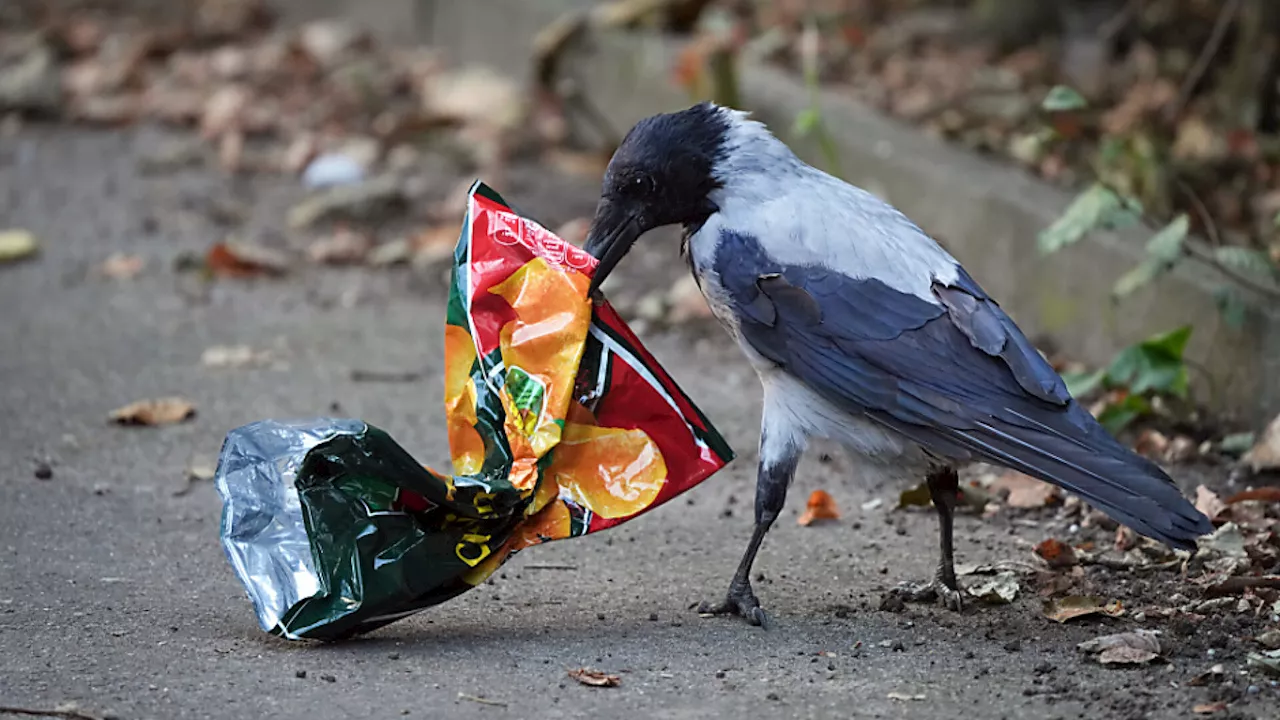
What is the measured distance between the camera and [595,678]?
10.5 feet

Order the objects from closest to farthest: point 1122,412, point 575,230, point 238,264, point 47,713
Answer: point 47,713 → point 1122,412 → point 238,264 → point 575,230

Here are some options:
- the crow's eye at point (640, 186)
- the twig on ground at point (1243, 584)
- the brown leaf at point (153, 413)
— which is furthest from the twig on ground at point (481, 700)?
the brown leaf at point (153, 413)

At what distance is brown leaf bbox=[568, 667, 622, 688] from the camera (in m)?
3.17

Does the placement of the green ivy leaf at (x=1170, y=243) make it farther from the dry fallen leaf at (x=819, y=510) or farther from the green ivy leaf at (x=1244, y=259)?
the dry fallen leaf at (x=819, y=510)

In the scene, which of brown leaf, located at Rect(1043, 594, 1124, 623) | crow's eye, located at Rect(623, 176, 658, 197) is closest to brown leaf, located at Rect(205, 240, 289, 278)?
crow's eye, located at Rect(623, 176, 658, 197)

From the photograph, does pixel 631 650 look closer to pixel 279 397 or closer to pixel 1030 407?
pixel 1030 407

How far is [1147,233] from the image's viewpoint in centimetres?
550

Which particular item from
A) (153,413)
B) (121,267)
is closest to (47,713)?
(153,413)

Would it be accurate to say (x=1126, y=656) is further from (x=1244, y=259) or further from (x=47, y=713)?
(x=47, y=713)

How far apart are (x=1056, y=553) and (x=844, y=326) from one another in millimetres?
896

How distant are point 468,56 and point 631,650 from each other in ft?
24.1

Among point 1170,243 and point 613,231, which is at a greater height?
point 613,231

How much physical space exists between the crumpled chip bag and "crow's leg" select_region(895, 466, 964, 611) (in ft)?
1.75

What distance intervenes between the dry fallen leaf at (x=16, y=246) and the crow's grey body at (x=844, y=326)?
4.20 meters
